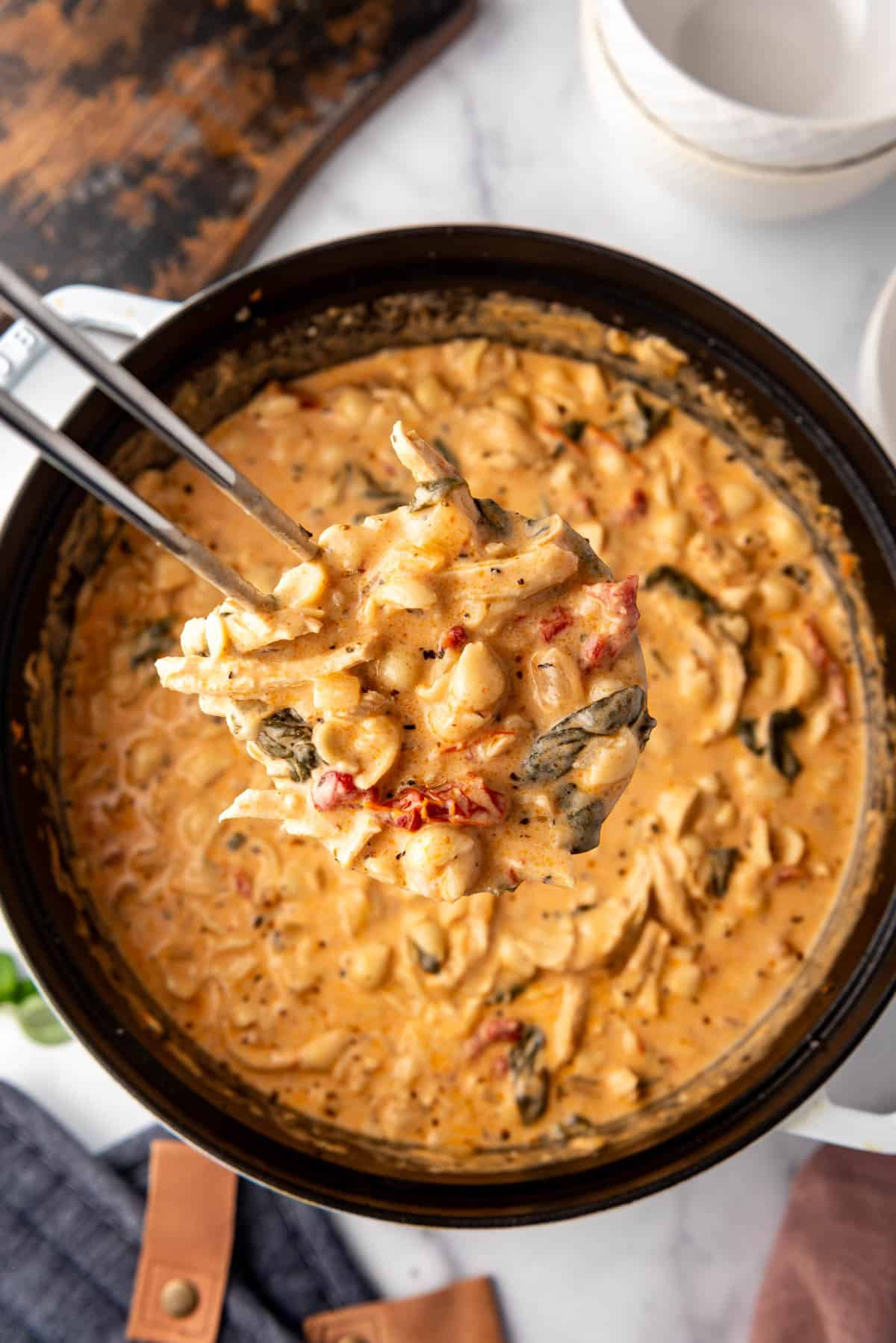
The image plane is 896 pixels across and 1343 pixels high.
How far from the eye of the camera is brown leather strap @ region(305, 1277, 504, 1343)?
3.29 meters

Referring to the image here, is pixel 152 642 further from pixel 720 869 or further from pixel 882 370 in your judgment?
pixel 882 370

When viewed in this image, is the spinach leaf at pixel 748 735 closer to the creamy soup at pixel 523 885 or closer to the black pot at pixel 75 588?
the creamy soup at pixel 523 885

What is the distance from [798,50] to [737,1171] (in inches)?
114

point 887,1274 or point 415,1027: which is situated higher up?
point 415,1027

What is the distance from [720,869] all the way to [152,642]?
1456 mm

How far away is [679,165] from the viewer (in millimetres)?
3164

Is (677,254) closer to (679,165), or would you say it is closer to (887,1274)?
(679,165)

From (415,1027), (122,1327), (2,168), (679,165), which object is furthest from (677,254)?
(122,1327)

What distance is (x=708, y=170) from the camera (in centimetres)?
314

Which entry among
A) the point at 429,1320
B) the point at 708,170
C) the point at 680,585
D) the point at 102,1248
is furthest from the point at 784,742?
the point at 102,1248

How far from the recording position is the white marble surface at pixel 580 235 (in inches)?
131

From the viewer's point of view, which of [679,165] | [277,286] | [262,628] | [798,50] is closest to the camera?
[262,628]

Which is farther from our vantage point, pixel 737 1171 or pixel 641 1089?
pixel 737 1171

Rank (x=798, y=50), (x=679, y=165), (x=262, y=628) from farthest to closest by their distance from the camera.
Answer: (x=798, y=50)
(x=679, y=165)
(x=262, y=628)
